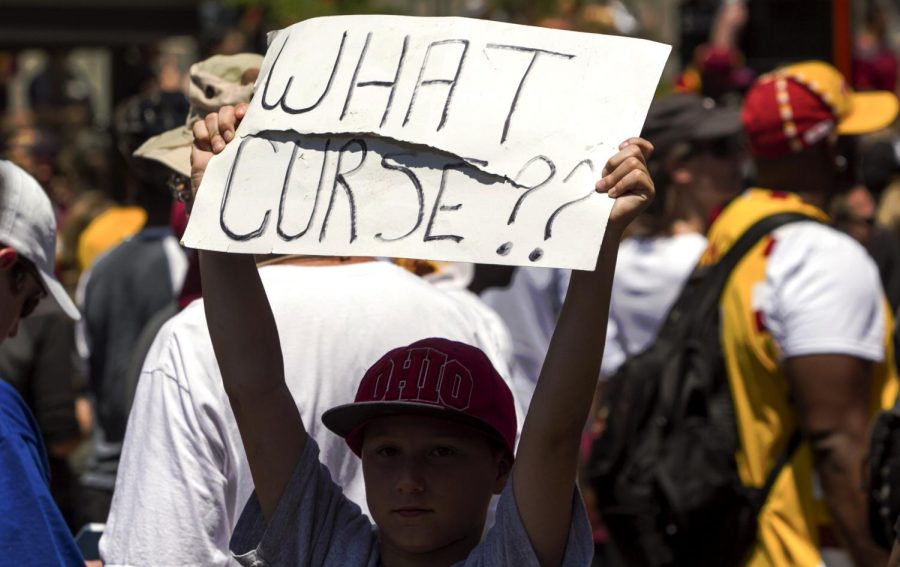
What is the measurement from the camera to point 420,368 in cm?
294

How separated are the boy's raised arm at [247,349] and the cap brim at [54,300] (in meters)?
Result: 0.73

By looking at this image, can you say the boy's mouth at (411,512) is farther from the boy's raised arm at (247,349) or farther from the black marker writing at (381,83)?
the black marker writing at (381,83)

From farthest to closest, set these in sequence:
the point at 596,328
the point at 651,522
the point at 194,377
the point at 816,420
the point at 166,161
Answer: the point at 651,522, the point at 816,420, the point at 166,161, the point at 194,377, the point at 596,328

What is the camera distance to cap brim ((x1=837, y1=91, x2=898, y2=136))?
5281mm

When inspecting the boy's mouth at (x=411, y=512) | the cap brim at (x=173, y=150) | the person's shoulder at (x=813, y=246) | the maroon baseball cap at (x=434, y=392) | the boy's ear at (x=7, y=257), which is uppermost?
the cap brim at (x=173, y=150)

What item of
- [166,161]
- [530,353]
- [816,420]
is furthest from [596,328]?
[530,353]

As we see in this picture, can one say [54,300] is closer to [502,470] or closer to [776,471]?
[502,470]

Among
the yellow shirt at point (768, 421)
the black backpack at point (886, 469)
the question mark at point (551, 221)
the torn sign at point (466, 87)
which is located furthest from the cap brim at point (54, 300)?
the yellow shirt at point (768, 421)

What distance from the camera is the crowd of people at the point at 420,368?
2840 mm

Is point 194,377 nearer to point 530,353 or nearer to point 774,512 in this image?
point 774,512

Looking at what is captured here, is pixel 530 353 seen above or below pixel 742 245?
below

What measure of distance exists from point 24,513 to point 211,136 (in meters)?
0.73

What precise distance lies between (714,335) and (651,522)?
56 centimetres

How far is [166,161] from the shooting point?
3.81 metres
